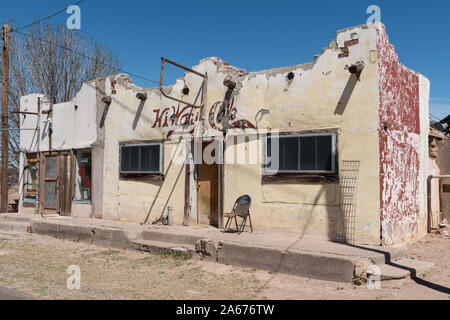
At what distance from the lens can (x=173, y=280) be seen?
269 inches

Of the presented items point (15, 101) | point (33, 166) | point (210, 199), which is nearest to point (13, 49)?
point (15, 101)

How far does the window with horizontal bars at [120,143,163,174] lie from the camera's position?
11.3 meters

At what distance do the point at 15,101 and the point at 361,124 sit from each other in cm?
1814

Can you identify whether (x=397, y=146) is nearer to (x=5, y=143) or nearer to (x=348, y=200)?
(x=348, y=200)

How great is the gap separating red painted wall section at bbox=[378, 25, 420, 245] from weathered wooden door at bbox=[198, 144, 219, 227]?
163 inches

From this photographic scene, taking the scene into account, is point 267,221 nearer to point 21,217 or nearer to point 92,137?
point 92,137

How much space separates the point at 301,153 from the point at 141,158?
4.97 meters

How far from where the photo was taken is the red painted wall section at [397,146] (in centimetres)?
788

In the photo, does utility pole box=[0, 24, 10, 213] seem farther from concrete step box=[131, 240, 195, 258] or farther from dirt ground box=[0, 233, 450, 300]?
concrete step box=[131, 240, 195, 258]

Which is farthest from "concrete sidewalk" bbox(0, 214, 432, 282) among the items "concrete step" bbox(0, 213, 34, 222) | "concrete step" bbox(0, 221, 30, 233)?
"concrete step" bbox(0, 213, 34, 222)

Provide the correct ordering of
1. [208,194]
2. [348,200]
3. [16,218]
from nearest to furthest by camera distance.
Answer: [348,200]
[208,194]
[16,218]

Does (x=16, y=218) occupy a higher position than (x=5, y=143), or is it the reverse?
(x=5, y=143)

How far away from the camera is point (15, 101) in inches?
804

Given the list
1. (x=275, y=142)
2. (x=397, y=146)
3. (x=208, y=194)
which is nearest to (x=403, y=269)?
(x=397, y=146)
